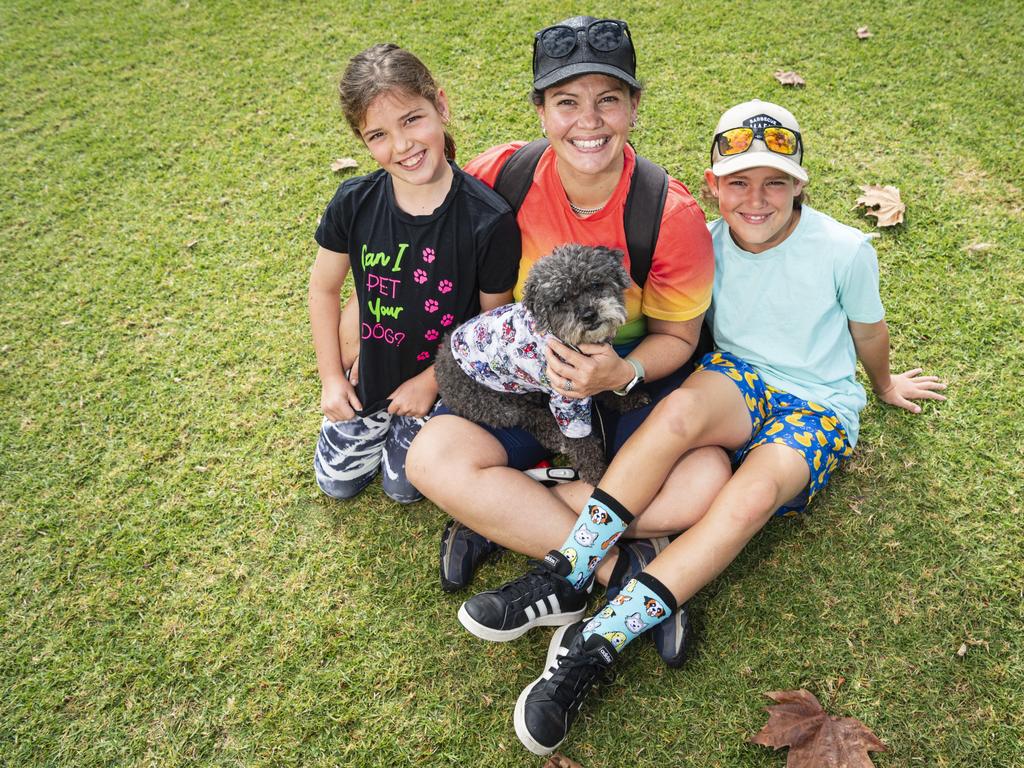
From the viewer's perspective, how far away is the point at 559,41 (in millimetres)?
2514

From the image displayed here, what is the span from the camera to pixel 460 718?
2.73 metres

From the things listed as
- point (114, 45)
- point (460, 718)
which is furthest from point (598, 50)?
point (114, 45)

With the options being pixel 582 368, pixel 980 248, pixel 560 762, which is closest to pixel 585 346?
pixel 582 368

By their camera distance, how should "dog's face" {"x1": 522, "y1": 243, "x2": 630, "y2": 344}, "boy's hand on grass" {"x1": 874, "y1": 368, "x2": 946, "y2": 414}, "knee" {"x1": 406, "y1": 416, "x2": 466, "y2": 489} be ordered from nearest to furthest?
"dog's face" {"x1": 522, "y1": 243, "x2": 630, "y2": 344}, "knee" {"x1": 406, "y1": 416, "x2": 466, "y2": 489}, "boy's hand on grass" {"x1": 874, "y1": 368, "x2": 946, "y2": 414}

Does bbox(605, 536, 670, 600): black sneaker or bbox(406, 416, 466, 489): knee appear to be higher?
bbox(406, 416, 466, 489): knee

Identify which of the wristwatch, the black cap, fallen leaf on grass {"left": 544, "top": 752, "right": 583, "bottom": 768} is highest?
the black cap

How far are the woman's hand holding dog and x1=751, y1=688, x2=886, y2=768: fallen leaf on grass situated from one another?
1450mm

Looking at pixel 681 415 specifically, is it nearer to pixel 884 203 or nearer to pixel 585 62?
pixel 585 62

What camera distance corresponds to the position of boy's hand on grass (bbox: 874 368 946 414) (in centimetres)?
→ 338

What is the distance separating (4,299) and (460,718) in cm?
430

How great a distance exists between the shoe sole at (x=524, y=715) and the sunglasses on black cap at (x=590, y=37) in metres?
2.36

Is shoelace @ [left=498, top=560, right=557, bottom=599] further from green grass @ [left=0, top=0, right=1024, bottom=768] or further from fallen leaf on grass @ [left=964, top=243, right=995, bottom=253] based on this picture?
fallen leaf on grass @ [left=964, top=243, right=995, bottom=253]

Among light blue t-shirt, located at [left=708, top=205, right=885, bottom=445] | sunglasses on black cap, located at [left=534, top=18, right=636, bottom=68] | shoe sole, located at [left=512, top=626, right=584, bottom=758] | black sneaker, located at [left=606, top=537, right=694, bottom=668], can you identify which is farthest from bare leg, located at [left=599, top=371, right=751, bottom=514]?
sunglasses on black cap, located at [left=534, top=18, right=636, bottom=68]

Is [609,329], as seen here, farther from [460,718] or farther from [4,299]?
[4,299]
